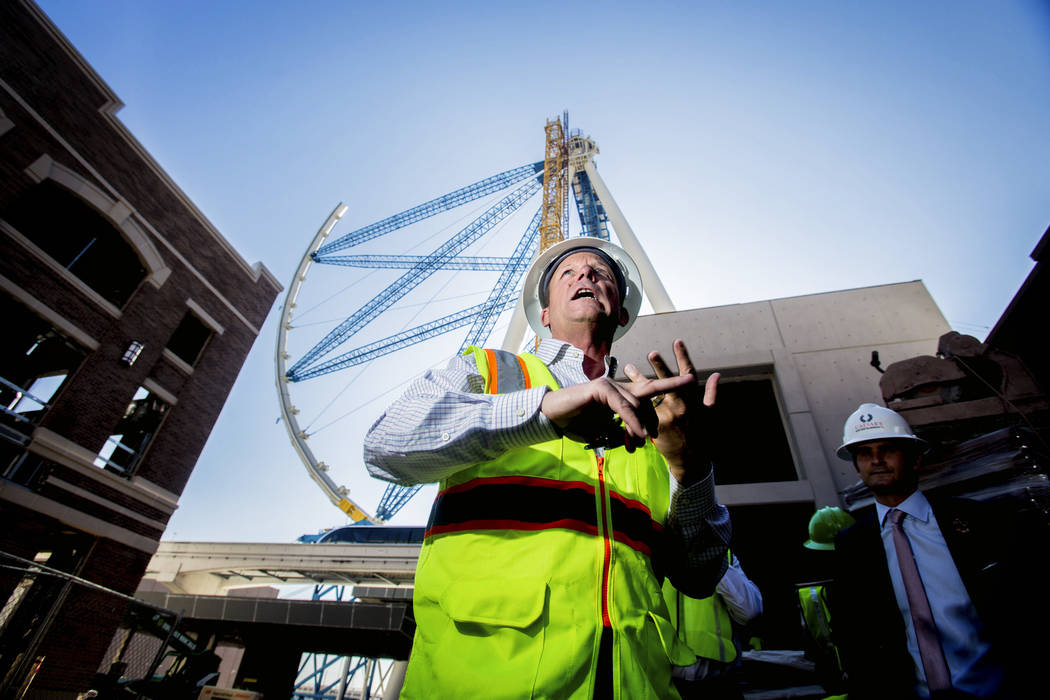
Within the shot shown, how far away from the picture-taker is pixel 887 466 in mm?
3420

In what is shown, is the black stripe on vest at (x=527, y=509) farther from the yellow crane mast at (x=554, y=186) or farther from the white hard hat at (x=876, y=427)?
the yellow crane mast at (x=554, y=186)

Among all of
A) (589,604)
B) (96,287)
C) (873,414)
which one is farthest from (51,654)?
(873,414)

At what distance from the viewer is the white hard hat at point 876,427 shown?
3641mm

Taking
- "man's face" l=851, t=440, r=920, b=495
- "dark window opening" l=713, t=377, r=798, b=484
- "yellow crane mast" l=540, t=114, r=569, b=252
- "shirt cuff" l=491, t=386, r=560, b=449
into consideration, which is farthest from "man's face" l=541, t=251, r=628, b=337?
"yellow crane mast" l=540, t=114, r=569, b=252

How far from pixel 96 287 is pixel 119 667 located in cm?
901

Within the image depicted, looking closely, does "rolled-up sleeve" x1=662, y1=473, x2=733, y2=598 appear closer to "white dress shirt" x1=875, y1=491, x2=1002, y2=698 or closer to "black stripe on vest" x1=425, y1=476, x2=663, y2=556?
"black stripe on vest" x1=425, y1=476, x2=663, y2=556

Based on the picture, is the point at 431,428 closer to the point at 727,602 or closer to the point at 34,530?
the point at 727,602

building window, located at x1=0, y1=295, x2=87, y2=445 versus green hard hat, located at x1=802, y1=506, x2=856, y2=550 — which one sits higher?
building window, located at x1=0, y1=295, x2=87, y2=445

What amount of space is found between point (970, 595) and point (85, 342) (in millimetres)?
14614

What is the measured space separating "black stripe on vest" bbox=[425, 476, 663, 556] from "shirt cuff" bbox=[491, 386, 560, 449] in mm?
206

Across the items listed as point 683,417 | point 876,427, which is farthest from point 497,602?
point 876,427

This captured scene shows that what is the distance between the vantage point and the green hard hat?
5.32 metres

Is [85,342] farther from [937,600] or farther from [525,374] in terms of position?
[937,600]

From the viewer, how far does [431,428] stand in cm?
138
